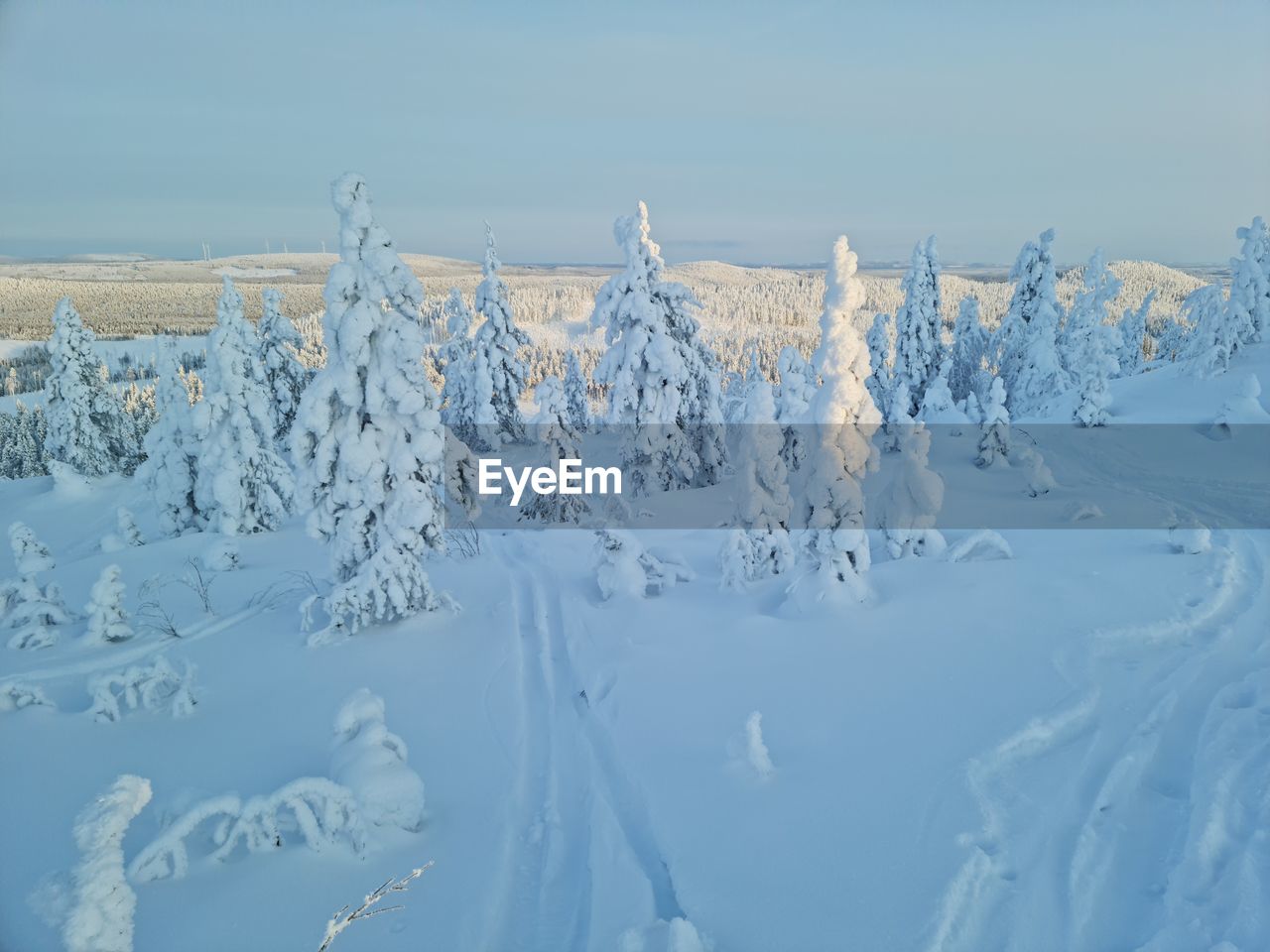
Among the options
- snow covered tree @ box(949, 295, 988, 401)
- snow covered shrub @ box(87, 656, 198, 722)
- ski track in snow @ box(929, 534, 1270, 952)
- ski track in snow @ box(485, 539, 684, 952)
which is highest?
snow covered tree @ box(949, 295, 988, 401)

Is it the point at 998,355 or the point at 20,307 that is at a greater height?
the point at 20,307

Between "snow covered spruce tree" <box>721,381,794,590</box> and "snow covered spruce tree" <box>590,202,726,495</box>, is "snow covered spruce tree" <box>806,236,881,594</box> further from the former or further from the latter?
"snow covered spruce tree" <box>590,202,726,495</box>

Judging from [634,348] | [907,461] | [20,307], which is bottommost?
[907,461]

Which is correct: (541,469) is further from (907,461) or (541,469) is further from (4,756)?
(4,756)

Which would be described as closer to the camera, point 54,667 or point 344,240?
point 54,667

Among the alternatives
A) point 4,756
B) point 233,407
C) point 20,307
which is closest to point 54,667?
point 4,756

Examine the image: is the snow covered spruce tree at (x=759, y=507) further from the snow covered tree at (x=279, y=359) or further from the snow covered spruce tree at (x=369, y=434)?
the snow covered tree at (x=279, y=359)

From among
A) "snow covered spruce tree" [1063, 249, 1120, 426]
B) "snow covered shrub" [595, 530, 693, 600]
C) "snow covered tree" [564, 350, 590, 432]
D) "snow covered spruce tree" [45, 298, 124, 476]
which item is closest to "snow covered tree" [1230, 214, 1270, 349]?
"snow covered spruce tree" [1063, 249, 1120, 426]
